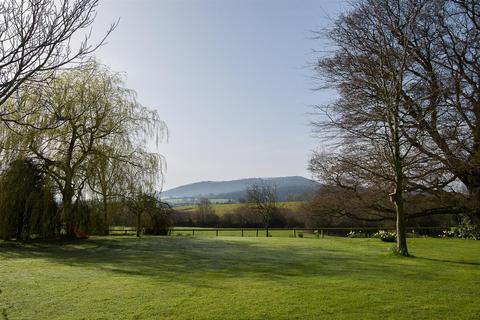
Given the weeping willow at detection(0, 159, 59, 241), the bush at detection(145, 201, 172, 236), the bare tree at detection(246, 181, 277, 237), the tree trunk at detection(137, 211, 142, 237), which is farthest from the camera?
the bare tree at detection(246, 181, 277, 237)

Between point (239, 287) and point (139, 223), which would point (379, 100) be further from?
point (139, 223)

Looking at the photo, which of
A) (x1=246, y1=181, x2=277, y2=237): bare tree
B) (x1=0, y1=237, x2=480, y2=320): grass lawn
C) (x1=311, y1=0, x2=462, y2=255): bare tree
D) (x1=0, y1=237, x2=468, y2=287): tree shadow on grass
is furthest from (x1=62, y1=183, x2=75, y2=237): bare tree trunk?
(x1=246, y1=181, x2=277, y2=237): bare tree

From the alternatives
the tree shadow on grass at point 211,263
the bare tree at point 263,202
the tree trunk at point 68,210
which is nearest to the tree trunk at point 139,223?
the tree trunk at point 68,210

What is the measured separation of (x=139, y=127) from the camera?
2197 cm

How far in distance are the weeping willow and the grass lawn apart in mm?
5502

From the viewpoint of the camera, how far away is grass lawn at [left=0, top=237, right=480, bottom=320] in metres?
5.75

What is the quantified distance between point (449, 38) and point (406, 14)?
3940 mm

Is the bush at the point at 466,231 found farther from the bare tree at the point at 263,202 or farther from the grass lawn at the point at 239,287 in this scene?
the bare tree at the point at 263,202

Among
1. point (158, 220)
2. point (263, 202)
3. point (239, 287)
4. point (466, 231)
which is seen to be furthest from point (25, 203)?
point (263, 202)

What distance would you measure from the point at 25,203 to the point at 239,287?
12.9 metres

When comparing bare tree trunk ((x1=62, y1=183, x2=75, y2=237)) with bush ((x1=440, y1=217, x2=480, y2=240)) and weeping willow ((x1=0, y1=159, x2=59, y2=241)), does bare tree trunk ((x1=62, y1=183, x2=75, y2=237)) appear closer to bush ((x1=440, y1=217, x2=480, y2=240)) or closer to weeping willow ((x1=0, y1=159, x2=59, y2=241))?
weeping willow ((x1=0, y1=159, x2=59, y2=241))

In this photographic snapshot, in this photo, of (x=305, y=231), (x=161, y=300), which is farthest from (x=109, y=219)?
(x=305, y=231)

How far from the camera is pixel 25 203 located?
679 inches

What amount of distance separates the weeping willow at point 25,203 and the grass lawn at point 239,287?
18.0 ft
